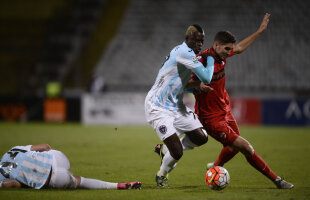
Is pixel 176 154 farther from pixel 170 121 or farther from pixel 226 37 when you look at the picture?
pixel 226 37

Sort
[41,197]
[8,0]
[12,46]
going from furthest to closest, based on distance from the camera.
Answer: [8,0] → [12,46] → [41,197]

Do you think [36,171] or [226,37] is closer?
[36,171]

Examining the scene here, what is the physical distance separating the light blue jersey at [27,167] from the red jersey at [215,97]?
7.24ft

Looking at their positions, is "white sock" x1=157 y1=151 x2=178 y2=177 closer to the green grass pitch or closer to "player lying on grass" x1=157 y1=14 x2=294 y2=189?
the green grass pitch

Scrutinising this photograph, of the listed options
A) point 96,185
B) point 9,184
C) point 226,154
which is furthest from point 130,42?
point 9,184

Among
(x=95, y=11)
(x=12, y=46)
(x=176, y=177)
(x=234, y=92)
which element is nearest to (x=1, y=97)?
(x=12, y=46)

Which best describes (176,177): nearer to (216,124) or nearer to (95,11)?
(216,124)

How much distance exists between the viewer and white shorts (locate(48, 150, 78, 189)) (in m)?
5.98

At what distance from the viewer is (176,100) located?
22.0 feet

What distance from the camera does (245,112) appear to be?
20.1 m

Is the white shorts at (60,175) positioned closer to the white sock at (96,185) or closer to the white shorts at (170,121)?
the white sock at (96,185)

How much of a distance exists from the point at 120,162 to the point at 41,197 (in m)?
3.92

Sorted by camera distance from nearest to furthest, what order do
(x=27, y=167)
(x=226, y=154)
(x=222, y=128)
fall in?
(x=27, y=167) < (x=222, y=128) < (x=226, y=154)

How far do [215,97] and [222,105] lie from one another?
0.48ft
